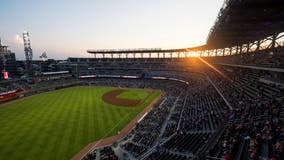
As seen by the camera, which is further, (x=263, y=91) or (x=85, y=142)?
(x=85, y=142)

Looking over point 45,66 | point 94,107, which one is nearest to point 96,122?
point 94,107

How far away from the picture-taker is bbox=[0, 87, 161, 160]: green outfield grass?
62.1ft

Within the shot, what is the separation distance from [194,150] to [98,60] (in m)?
81.6

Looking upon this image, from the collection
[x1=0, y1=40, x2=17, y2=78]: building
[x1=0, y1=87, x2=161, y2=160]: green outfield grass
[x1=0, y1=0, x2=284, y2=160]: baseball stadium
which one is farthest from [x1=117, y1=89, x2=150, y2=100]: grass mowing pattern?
[x1=0, y1=40, x2=17, y2=78]: building

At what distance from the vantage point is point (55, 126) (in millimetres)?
25219

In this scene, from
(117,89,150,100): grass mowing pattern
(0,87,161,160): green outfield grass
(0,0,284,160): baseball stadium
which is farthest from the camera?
(117,89,150,100): grass mowing pattern

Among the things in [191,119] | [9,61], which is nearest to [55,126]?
[191,119]

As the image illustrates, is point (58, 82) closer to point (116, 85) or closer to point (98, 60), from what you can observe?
point (116, 85)

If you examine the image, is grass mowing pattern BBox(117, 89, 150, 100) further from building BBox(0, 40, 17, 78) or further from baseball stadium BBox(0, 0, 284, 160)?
building BBox(0, 40, 17, 78)

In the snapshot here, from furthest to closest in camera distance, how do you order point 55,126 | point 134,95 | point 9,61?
point 9,61, point 134,95, point 55,126

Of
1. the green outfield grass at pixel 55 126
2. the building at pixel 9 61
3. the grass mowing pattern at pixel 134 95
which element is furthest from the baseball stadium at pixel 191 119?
the building at pixel 9 61

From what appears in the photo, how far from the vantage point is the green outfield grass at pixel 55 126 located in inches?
746

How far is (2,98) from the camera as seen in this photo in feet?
134

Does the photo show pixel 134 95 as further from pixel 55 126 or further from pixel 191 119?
pixel 191 119
